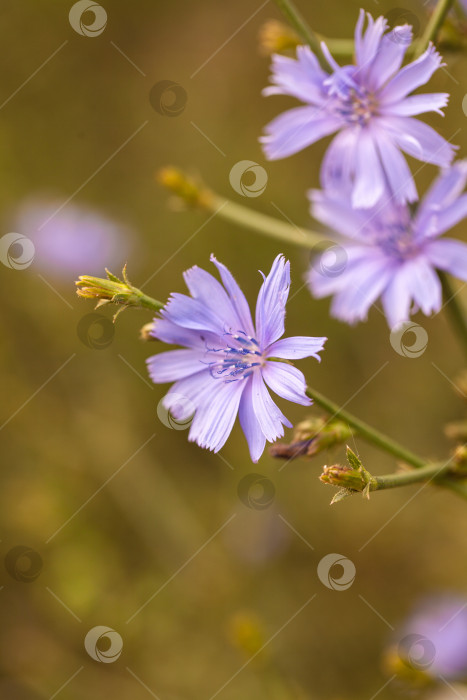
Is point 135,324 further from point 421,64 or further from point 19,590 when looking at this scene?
point 421,64

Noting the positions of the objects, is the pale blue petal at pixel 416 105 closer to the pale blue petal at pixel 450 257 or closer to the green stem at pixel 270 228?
the pale blue petal at pixel 450 257

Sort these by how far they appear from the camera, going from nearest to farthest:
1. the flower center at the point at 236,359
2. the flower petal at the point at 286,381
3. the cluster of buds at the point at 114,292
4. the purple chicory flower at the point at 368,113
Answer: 1. the flower petal at the point at 286,381
2. the cluster of buds at the point at 114,292
3. the flower center at the point at 236,359
4. the purple chicory flower at the point at 368,113

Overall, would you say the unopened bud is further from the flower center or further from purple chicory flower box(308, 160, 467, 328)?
the flower center

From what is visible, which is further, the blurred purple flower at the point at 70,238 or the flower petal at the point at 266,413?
the blurred purple flower at the point at 70,238

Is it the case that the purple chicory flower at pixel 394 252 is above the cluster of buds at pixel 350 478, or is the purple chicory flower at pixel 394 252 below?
above

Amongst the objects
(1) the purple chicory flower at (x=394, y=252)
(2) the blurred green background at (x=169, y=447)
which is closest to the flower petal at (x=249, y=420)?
(1) the purple chicory flower at (x=394, y=252)

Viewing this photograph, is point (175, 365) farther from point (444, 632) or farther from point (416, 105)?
point (444, 632)

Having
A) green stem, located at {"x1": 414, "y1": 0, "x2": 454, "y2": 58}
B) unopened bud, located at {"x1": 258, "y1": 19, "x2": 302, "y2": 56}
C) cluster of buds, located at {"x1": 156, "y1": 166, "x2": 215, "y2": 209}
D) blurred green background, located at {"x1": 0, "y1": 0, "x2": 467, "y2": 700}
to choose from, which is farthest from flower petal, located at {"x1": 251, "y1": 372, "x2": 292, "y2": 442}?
blurred green background, located at {"x1": 0, "y1": 0, "x2": 467, "y2": 700}
